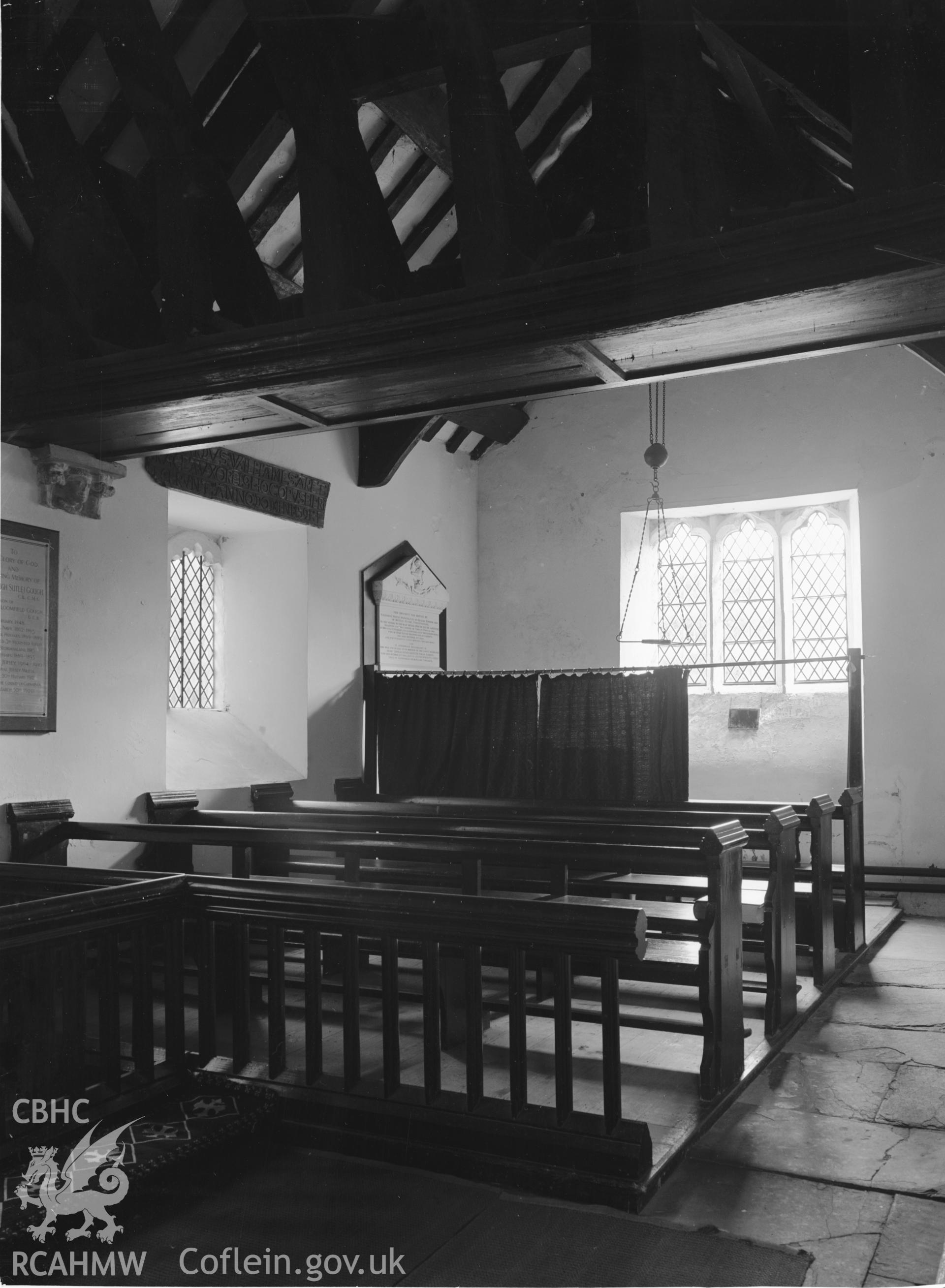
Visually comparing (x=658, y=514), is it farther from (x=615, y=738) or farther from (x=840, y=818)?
(x=840, y=818)

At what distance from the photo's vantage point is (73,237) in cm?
335

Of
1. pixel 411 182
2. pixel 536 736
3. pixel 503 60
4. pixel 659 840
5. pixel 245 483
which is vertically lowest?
pixel 659 840

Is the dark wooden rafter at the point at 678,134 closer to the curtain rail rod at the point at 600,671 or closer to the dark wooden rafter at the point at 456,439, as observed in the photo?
the curtain rail rod at the point at 600,671

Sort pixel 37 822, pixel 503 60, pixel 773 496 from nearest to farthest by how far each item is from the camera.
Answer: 1. pixel 503 60
2. pixel 37 822
3. pixel 773 496

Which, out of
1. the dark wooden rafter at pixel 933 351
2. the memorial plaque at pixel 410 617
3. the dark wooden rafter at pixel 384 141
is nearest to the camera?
the dark wooden rafter at pixel 933 351

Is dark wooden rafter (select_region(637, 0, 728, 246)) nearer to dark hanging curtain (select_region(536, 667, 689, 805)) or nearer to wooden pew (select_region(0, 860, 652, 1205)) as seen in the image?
wooden pew (select_region(0, 860, 652, 1205))

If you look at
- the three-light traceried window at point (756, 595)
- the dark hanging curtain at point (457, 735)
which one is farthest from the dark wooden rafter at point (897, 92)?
the three-light traceried window at point (756, 595)

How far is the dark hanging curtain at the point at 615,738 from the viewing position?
576 centimetres

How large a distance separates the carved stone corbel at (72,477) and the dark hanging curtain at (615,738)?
2.72m

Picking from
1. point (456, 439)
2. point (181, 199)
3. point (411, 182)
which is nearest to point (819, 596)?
point (456, 439)

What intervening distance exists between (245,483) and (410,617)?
77.1 inches

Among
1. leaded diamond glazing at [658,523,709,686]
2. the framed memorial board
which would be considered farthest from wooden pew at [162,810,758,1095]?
leaded diamond glazing at [658,523,709,686]

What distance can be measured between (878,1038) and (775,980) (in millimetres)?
392

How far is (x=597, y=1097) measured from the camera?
2938mm
